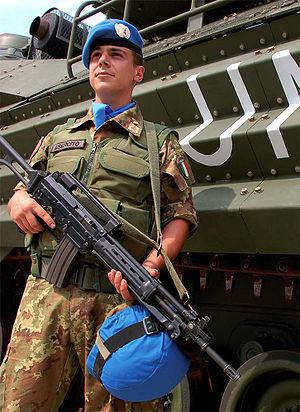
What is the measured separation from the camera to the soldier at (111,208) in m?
2.55

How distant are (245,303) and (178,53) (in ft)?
4.57

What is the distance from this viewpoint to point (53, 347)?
8.43ft

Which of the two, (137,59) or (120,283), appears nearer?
(120,283)

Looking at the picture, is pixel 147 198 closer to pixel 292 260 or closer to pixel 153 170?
pixel 153 170

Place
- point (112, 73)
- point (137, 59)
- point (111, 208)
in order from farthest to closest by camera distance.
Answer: point (137, 59) < point (112, 73) < point (111, 208)

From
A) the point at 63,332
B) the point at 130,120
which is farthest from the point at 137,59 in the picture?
the point at 63,332

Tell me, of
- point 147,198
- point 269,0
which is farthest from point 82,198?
point 269,0

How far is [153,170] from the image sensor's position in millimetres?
2535

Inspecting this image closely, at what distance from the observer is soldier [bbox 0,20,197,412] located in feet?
8.37

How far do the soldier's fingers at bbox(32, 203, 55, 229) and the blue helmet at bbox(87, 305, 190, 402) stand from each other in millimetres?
475

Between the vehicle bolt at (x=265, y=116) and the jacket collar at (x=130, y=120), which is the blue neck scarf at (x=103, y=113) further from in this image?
the vehicle bolt at (x=265, y=116)

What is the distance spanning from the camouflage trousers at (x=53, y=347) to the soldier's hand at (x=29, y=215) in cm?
25

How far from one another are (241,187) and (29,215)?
3.16 feet

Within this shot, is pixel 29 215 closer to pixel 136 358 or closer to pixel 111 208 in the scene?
pixel 111 208
